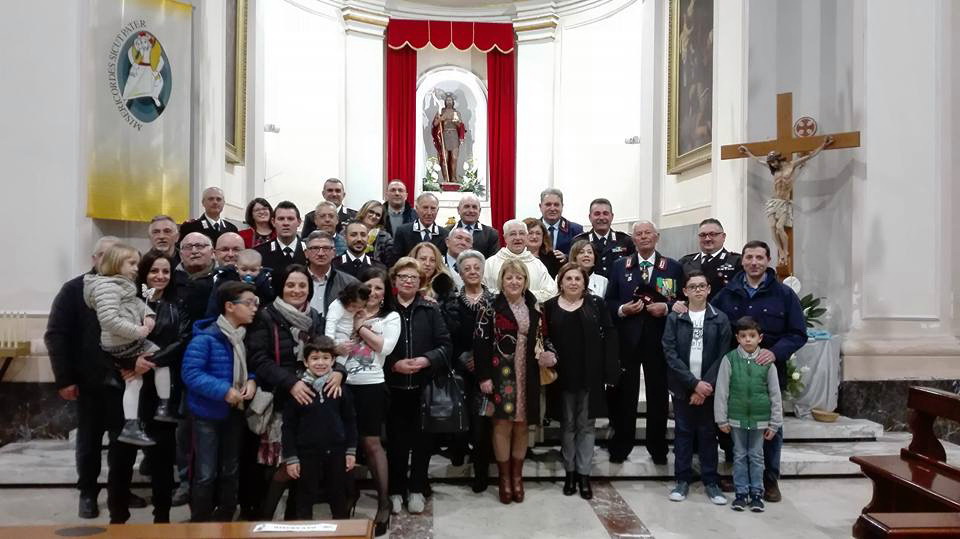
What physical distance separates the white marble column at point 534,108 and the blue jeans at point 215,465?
27.5 ft

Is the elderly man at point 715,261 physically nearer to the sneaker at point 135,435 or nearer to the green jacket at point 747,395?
the green jacket at point 747,395

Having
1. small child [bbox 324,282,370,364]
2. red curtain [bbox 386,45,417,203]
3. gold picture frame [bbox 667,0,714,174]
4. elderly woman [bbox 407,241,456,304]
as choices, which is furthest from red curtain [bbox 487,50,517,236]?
small child [bbox 324,282,370,364]

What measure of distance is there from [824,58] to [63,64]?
6.78 metres

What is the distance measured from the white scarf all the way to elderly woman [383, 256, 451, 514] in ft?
2.72

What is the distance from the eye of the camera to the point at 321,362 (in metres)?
3.74

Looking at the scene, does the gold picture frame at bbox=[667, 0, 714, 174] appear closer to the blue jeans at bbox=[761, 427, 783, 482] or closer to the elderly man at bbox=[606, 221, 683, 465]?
the elderly man at bbox=[606, 221, 683, 465]

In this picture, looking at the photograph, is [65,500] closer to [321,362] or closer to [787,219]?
[321,362]

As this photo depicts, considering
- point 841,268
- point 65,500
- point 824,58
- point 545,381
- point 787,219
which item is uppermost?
point 824,58

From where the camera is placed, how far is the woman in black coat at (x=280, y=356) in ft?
12.2

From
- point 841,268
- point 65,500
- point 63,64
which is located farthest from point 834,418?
point 63,64

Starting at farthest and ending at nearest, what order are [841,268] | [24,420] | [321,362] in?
1. [841,268]
2. [24,420]
3. [321,362]

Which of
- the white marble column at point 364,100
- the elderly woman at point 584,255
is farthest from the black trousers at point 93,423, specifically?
the white marble column at point 364,100

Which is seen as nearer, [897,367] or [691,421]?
[691,421]

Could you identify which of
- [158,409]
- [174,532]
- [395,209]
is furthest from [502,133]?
[174,532]
